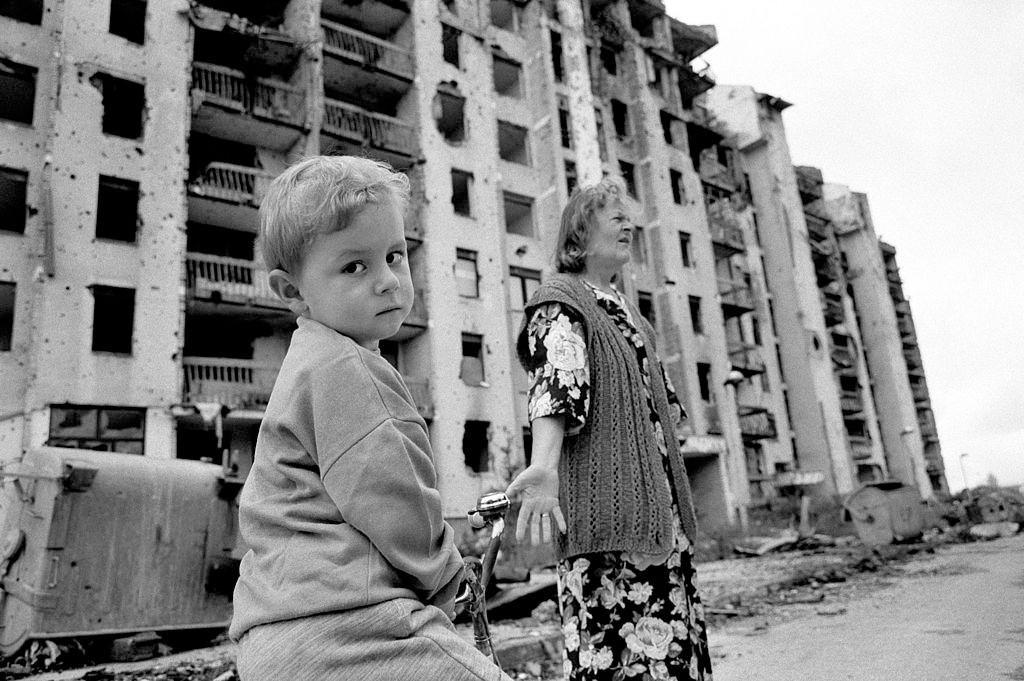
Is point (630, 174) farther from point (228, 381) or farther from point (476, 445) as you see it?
point (228, 381)

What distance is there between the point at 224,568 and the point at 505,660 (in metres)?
3.99

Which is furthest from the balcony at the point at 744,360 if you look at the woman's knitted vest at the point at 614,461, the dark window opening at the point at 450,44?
the woman's knitted vest at the point at 614,461

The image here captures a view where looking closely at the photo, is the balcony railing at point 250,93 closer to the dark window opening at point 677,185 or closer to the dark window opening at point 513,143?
the dark window opening at point 513,143

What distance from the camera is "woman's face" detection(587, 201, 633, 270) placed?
273 cm

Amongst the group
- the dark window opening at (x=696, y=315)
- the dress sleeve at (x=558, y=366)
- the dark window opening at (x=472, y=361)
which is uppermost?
the dark window opening at (x=696, y=315)

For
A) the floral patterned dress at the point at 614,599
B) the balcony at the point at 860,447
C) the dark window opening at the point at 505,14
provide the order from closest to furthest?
the floral patterned dress at the point at 614,599 < the dark window opening at the point at 505,14 < the balcony at the point at 860,447

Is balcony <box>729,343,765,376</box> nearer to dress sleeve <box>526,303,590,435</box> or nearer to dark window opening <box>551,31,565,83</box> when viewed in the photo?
dark window opening <box>551,31,565,83</box>

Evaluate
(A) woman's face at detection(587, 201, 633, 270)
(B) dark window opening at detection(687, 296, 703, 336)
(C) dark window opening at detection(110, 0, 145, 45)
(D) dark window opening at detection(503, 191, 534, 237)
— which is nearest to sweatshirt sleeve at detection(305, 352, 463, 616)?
(A) woman's face at detection(587, 201, 633, 270)

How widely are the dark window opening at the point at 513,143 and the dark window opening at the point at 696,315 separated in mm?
9011

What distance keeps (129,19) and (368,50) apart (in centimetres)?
662

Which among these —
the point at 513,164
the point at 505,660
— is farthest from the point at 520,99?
the point at 505,660

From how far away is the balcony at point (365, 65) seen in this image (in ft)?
69.2

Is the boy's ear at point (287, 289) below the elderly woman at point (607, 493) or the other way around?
the other way around

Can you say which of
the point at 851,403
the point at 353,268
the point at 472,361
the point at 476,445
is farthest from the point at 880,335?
the point at 353,268
